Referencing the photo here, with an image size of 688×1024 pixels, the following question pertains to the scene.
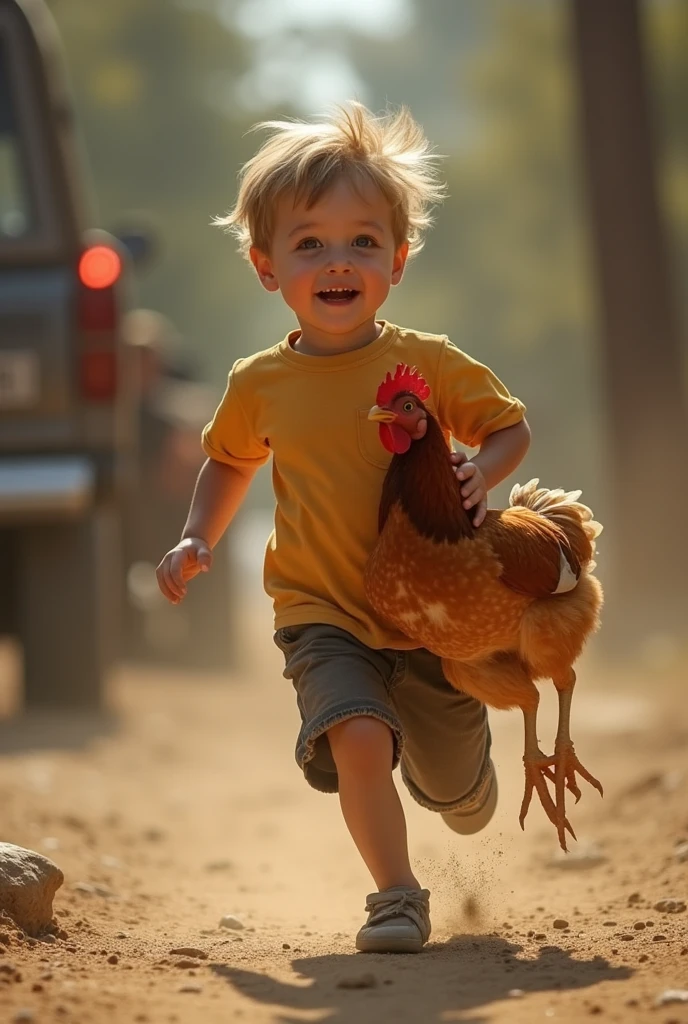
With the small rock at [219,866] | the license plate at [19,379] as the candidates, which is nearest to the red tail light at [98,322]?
the license plate at [19,379]

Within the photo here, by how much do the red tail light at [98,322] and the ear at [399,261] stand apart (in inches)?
140

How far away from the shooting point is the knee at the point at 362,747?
12.6 ft

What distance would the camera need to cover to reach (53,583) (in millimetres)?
7816

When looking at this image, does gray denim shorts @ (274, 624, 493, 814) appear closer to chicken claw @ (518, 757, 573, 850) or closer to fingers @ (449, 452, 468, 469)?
chicken claw @ (518, 757, 573, 850)

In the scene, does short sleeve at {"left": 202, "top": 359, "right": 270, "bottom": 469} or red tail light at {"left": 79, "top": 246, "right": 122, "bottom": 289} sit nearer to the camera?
short sleeve at {"left": 202, "top": 359, "right": 270, "bottom": 469}

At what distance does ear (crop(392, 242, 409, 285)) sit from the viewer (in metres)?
4.24

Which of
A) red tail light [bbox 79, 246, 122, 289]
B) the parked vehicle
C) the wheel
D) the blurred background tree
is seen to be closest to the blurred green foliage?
the blurred background tree

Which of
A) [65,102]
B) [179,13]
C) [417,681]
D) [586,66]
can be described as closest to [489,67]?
[179,13]

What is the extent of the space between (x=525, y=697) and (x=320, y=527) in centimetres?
66

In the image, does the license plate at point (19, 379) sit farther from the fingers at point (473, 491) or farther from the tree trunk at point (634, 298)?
the tree trunk at point (634, 298)

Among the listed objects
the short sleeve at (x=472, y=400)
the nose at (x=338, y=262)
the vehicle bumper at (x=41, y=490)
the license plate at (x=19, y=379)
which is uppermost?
the license plate at (x=19, y=379)

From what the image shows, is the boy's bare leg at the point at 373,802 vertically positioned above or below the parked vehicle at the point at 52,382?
below

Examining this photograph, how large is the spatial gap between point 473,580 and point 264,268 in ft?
3.54

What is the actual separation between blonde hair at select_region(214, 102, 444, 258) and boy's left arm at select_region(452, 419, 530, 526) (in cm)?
58
